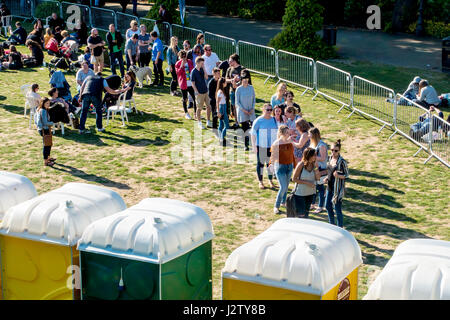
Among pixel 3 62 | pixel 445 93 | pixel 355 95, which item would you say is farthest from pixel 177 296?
pixel 3 62

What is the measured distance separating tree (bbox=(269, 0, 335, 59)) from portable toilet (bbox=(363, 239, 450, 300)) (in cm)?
1881

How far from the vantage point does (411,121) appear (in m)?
17.3

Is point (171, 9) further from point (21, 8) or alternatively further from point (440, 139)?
point (440, 139)

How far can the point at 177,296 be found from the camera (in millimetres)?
8039

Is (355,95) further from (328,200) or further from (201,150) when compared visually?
(328,200)

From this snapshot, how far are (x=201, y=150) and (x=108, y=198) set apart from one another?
303 inches

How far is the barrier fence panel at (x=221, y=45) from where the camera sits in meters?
24.1

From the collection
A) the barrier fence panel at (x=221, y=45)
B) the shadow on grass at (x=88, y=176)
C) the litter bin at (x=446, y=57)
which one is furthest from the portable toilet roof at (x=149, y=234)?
the litter bin at (x=446, y=57)

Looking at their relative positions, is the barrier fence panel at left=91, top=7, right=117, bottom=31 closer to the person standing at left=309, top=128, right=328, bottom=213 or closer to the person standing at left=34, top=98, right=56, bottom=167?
the person standing at left=34, top=98, right=56, bottom=167

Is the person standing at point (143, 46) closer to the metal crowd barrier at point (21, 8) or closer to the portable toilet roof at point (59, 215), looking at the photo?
the metal crowd barrier at point (21, 8)

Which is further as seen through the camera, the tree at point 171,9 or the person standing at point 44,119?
the tree at point 171,9

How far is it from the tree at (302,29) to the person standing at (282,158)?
1313 cm

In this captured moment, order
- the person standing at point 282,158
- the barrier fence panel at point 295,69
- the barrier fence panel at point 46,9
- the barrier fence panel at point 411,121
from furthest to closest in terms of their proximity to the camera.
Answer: the barrier fence panel at point 46,9 < the barrier fence panel at point 295,69 < the barrier fence panel at point 411,121 < the person standing at point 282,158

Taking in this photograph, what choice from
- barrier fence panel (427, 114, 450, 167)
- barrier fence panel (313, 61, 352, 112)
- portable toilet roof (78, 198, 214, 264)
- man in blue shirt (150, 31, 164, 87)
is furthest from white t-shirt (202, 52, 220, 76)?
portable toilet roof (78, 198, 214, 264)
